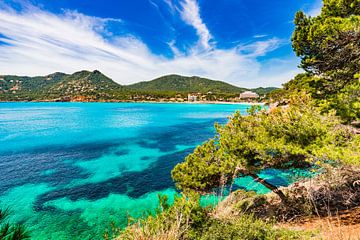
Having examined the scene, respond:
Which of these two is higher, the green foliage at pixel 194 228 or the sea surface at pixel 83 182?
the green foliage at pixel 194 228

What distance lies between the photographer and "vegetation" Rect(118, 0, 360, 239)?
5422 millimetres

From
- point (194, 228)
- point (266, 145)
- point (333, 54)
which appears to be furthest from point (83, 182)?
point (333, 54)

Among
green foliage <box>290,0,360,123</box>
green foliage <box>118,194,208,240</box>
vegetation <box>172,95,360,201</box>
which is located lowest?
green foliage <box>118,194,208,240</box>

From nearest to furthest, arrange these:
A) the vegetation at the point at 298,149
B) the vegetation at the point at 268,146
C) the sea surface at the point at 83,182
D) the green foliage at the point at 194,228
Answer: the green foliage at the point at 194,228 → the vegetation at the point at 298,149 → the vegetation at the point at 268,146 → the sea surface at the point at 83,182

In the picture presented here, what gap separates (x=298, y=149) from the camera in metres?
6.66

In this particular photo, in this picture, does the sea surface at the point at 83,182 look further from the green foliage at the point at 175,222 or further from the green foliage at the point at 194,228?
the green foliage at the point at 194,228

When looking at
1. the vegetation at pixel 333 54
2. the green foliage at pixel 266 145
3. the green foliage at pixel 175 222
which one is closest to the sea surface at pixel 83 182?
the green foliage at pixel 175 222

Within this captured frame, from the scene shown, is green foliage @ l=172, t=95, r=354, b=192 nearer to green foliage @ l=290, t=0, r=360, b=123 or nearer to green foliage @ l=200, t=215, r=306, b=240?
green foliage @ l=290, t=0, r=360, b=123

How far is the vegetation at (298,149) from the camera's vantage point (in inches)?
213

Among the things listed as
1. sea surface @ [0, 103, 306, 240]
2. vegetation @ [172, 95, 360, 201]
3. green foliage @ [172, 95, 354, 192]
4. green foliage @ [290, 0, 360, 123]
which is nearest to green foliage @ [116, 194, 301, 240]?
sea surface @ [0, 103, 306, 240]

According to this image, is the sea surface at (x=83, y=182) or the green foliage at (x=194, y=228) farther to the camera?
the sea surface at (x=83, y=182)

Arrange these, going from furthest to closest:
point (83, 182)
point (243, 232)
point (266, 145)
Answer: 1. point (83, 182)
2. point (266, 145)
3. point (243, 232)

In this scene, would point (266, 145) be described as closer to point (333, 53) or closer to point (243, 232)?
point (243, 232)

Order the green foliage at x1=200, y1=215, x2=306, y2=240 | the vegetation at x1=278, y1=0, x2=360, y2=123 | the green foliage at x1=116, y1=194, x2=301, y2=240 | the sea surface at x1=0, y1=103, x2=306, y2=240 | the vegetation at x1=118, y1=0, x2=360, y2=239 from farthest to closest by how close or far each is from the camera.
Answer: the sea surface at x1=0, y1=103, x2=306, y2=240 → the vegetation at x1=278, y1=0, x2=360, y2=123 → the vegetation at x1=118, y1=0, x2=360, y2=239 → the green foliage at x1=200, y1=215, x2=306, y2=240 → the green foliage at x1=116, y1=194, x2=301, y2=240
